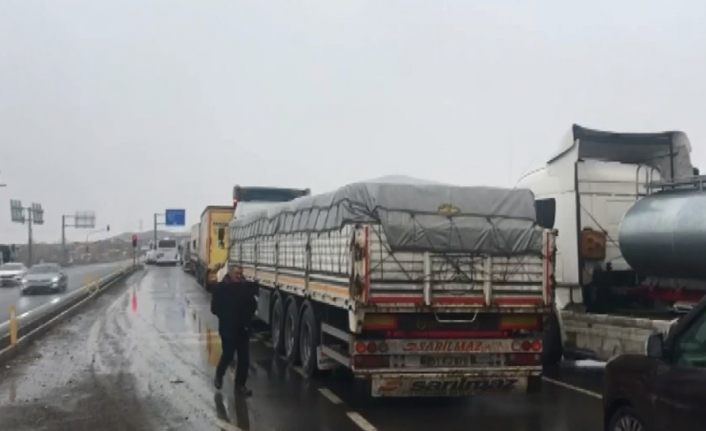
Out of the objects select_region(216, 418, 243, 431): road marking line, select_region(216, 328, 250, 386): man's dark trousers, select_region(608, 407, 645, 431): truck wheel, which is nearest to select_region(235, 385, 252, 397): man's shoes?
select_region(216, 328, 250, 386): man's dark trousers

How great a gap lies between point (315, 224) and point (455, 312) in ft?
8.87

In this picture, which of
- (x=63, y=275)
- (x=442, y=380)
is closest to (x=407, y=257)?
(x=442, y=380)

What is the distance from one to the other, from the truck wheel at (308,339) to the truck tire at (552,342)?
10.7 feet

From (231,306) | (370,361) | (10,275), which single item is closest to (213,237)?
(10,275)

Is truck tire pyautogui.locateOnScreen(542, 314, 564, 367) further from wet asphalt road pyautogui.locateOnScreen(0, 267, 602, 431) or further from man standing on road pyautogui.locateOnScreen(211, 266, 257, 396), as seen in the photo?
man standing on road pyautogui.locateOnScreen(211, 266, 257, 396)

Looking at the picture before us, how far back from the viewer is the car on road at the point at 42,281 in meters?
33.2

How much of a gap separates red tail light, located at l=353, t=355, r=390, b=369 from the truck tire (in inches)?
139

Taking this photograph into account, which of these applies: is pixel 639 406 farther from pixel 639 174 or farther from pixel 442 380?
pixel 639 174

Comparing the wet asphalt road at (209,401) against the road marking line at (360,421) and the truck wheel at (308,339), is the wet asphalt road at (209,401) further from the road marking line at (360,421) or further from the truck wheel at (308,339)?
the truck wheel at (308,339)

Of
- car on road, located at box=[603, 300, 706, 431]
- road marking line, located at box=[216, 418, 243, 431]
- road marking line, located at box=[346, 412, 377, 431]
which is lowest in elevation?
road marking line, located at box=[346, 412, 377, 431]

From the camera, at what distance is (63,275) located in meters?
35.5

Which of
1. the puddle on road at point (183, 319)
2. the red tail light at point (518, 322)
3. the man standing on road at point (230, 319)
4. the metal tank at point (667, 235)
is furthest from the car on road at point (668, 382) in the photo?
the puddle on road at point (183, 319)

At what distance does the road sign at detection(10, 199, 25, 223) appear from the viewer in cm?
6885

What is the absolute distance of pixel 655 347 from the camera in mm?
4996
